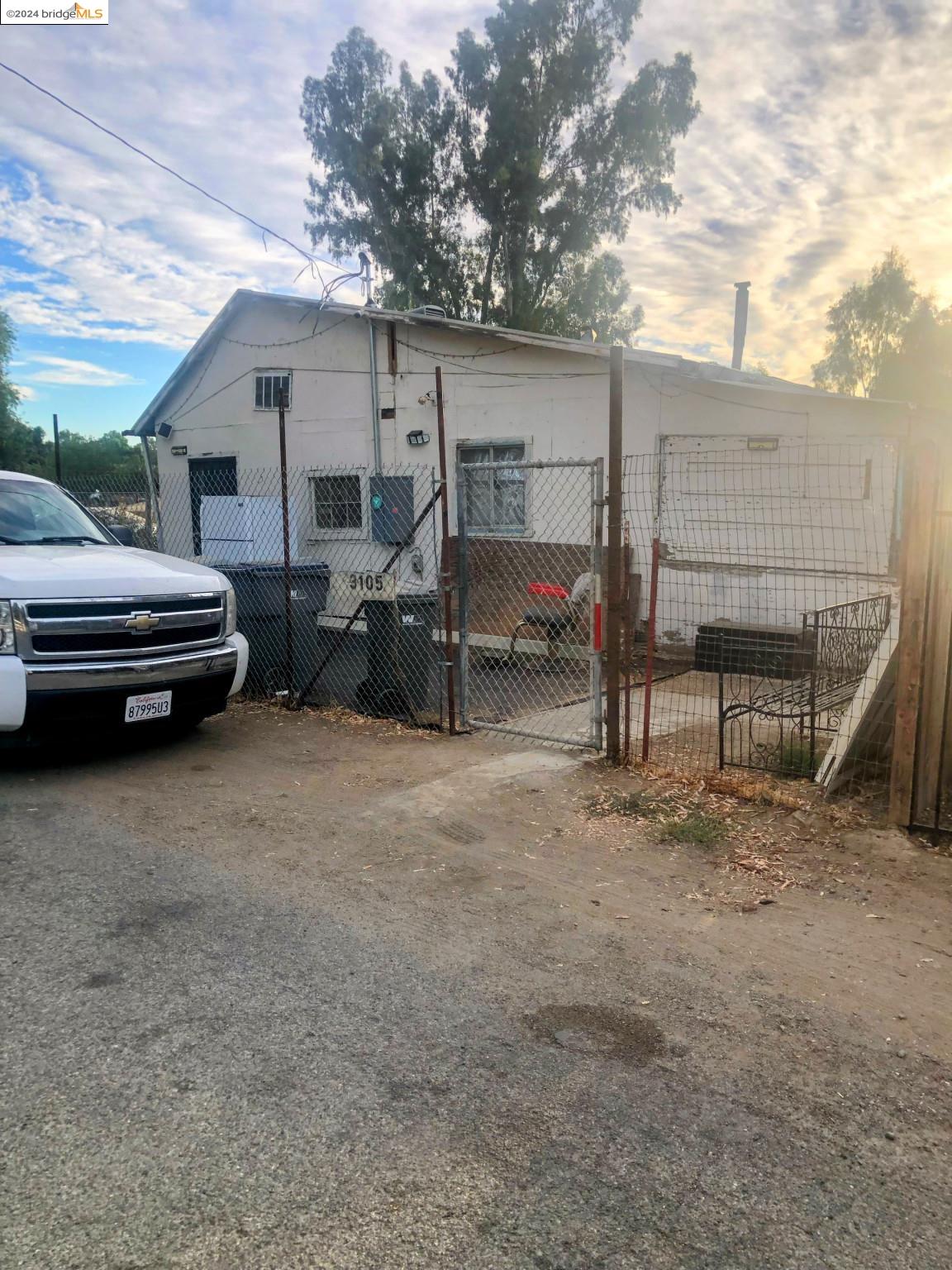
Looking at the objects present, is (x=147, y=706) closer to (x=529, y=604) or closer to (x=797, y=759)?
(x=797, y=759)

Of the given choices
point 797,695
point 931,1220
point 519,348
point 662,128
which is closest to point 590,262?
point 662,128

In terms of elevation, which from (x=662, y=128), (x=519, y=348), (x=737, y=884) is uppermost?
(x=662, y=128)

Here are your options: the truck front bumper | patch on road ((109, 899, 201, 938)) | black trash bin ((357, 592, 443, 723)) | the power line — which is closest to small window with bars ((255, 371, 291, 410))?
the power line

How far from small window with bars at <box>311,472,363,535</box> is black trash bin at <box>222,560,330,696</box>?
524 centimetres

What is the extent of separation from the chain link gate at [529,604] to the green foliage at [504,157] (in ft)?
45.0

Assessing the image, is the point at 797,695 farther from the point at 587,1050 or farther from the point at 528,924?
the point at 587,1050

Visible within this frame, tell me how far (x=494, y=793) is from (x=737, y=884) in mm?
1738

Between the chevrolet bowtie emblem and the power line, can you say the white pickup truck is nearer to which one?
the chevrolet bowtie emblem

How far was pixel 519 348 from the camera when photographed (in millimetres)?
11344

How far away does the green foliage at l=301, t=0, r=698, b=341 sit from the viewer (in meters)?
21.9

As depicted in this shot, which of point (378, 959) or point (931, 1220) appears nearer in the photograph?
point (931, 1220)

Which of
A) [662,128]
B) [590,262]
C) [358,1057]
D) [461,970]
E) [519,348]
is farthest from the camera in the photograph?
[590,262]

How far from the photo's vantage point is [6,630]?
5.11 metres

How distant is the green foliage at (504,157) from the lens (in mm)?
21906
